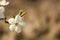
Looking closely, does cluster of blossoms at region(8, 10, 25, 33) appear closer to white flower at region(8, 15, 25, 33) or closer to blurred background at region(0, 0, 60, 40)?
white flower at region(8, 15, 25, 33)

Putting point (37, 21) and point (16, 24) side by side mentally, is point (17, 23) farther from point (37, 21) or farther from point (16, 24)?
point (37, 21)

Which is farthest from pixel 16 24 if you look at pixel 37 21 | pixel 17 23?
pixel 37 21

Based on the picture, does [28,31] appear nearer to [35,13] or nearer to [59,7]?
[35,13]

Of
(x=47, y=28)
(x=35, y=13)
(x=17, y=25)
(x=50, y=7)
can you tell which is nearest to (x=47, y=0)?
(x=50, y=7)

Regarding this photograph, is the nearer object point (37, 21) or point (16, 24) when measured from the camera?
point (16, 24)

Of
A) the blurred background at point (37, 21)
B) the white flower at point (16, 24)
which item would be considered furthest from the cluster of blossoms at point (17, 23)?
the blurred background at point (37, 21)

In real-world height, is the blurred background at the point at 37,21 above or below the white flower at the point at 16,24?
below

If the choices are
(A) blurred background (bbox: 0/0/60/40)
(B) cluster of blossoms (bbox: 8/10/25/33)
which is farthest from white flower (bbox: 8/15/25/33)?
(A) blurred background (bbox: 0/0/60/40)

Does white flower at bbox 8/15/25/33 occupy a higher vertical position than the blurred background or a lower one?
higher

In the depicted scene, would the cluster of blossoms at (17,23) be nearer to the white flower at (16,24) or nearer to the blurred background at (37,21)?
the white flower at (16,24)
